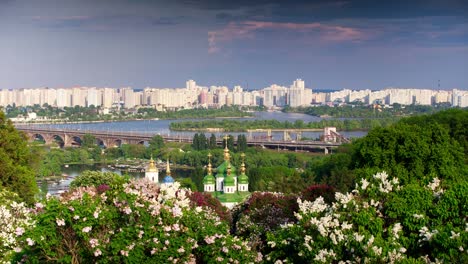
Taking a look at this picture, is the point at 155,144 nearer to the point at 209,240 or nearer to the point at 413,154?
the point at 413,154

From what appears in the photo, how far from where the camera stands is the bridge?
1033 inches

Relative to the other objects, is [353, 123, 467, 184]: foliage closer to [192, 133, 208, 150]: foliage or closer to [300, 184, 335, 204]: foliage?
[300, 184, 335, 204]: foliage

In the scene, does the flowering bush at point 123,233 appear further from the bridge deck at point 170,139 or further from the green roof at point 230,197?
the bridge deck at point 170,139

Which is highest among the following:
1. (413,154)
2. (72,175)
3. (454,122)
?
(454,122)

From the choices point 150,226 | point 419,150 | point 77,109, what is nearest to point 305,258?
point 150,226

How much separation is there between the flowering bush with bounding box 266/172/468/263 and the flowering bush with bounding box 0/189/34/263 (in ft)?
4.08

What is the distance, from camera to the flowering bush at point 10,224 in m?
3.91

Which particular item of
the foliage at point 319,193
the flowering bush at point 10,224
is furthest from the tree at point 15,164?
the foliage at point 319,193

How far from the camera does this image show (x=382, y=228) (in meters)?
3.42

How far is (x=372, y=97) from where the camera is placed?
78375 mm

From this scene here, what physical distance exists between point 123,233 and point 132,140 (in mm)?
25846

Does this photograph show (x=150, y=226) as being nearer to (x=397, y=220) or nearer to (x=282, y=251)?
(x=282, y=251)

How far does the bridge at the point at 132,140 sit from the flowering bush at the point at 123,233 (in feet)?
71.1

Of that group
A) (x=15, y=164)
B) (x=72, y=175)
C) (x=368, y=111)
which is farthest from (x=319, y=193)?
(x=368, y=111)
